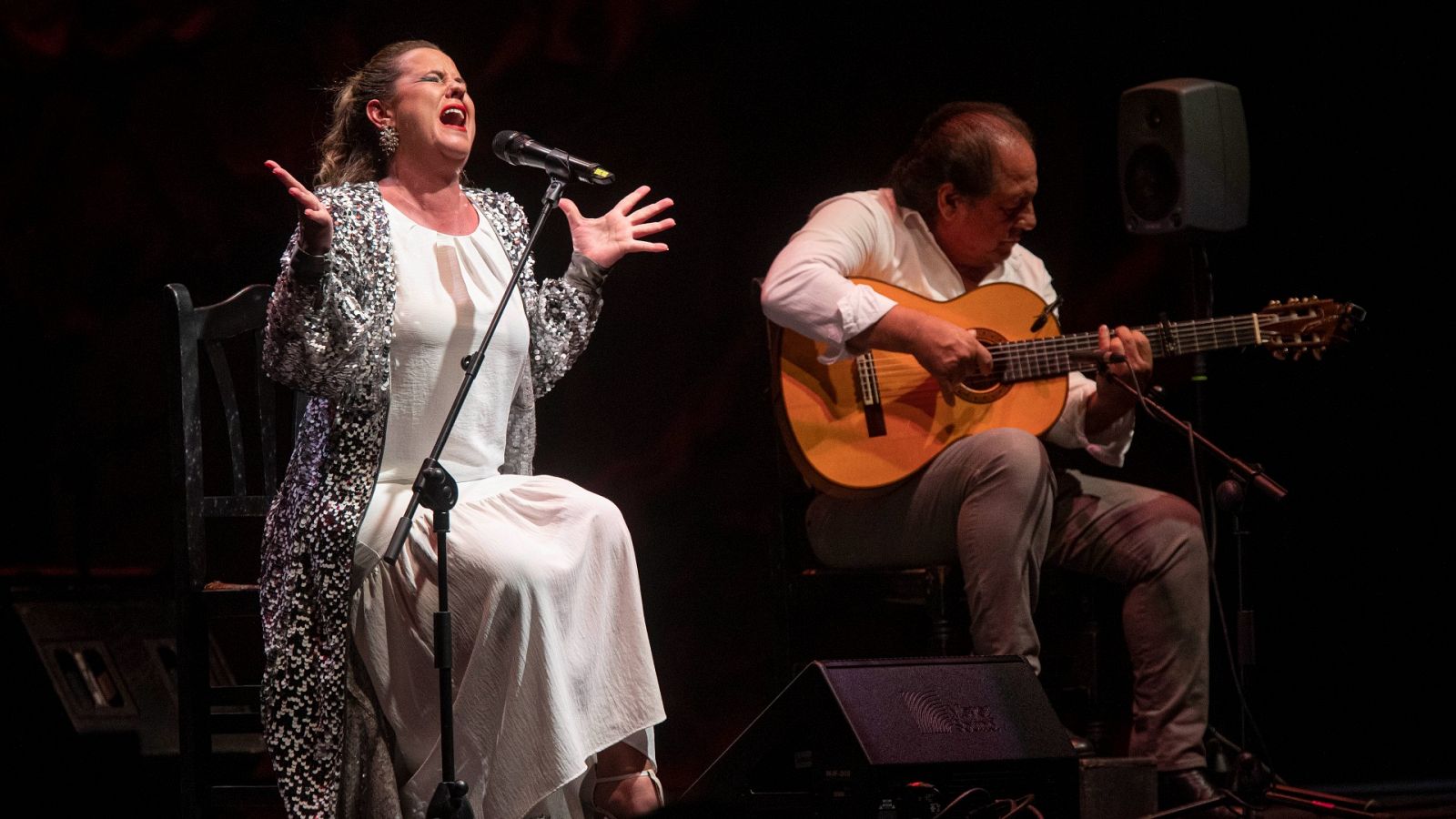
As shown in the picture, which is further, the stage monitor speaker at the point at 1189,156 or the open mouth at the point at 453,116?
the stage monitor speaker at the point at 1189,156

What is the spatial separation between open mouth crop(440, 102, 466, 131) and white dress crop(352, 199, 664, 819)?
0.72 feet

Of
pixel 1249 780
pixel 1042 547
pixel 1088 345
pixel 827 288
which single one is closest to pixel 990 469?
pixel 1042 547

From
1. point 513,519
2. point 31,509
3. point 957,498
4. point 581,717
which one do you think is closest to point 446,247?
point 513,519

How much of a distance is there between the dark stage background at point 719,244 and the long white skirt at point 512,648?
1.17 meters

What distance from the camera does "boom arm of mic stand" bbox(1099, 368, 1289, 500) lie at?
9.04 feet

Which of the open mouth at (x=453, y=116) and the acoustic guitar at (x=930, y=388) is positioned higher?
the open mouth at (x=453, y=116)

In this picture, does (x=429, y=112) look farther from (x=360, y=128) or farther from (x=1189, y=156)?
(x=1189, y=156)

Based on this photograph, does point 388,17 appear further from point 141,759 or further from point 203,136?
point 141,759

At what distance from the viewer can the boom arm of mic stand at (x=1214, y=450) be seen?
2.75 metres

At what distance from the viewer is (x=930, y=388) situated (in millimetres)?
3236

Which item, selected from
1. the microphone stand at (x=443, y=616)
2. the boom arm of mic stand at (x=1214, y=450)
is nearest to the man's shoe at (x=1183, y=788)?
the boom arm of mic stand at (x=1214, y=450)

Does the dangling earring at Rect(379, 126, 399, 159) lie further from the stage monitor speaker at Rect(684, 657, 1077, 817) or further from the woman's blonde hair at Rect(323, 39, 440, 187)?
the stage monitor speaker at Rect(684, 657, 1077, 817)

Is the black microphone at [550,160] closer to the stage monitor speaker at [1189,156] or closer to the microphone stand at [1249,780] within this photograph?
the microphone stand at [1249,780]

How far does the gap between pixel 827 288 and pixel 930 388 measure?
35 centimetres
